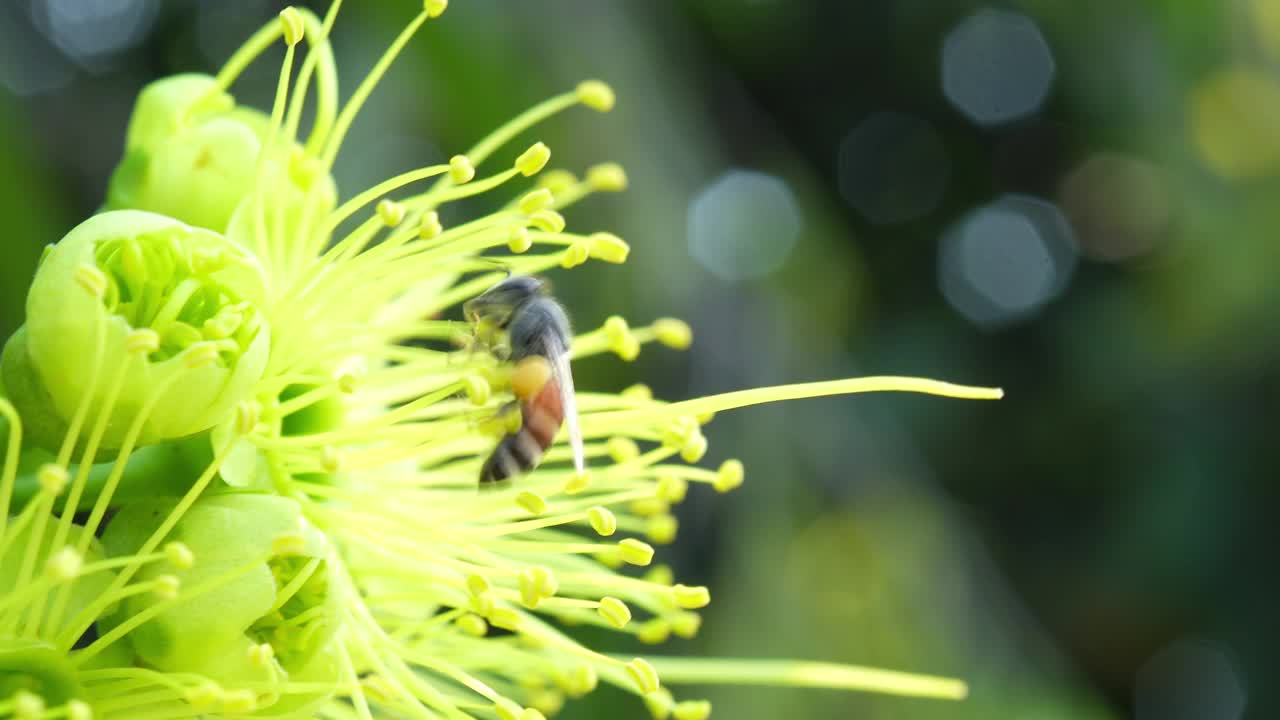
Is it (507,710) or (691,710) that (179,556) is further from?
(691,710)

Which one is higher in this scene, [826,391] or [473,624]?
[826,391]

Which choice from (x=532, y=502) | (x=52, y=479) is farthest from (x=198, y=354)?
(x=532, y=502)

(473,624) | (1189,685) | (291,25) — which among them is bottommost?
(1189,685)

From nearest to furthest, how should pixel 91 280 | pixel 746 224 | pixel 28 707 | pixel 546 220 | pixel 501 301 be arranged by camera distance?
pixel 28 707 < pixel 91 280 < pixel 546 220 < pixel 501 301 < pixel 746 224

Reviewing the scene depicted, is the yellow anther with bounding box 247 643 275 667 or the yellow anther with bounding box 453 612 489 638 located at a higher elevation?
the yellow anther with bounding box 247 643 275 667

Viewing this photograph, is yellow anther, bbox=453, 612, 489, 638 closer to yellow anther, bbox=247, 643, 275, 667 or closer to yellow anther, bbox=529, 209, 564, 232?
yellow anther, bbox=247, 643, 275, 667

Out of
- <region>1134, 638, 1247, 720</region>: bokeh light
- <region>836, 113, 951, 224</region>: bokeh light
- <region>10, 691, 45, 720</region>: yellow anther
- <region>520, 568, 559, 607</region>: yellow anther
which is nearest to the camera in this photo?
<region>10, 691, 45, 720</region>: yellow anther

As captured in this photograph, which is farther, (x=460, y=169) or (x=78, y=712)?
(x=460, y=169)

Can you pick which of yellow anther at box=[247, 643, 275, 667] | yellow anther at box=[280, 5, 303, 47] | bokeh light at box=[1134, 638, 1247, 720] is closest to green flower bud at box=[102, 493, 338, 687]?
yellow anther at box=[247, 643, 275, 667]

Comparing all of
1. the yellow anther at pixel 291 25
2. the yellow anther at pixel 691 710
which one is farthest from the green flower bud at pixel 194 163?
the yellow anther at pixel 691 710
